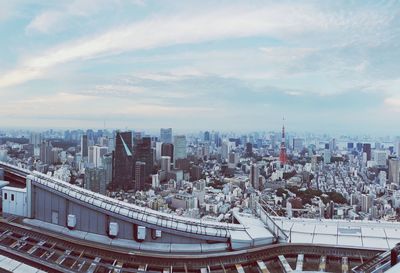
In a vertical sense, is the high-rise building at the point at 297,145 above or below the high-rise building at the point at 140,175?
above

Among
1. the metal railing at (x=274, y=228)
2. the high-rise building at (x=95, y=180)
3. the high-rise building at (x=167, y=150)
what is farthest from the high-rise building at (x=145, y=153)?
the metal railing at (x=274, y=228)

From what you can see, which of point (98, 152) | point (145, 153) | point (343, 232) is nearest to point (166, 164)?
point (145, 153)

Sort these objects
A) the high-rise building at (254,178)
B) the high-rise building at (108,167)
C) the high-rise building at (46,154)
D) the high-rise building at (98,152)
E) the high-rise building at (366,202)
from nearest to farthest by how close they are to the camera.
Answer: the high-rise building at (366,202), the high-rise building at (108,167), the high-rise building at (254,178), the high-rise building at (46,154), the high-rise building at (98,152)

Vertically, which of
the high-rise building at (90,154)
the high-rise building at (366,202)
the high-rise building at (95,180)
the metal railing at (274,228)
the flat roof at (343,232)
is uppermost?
the metal railing at (274,228)

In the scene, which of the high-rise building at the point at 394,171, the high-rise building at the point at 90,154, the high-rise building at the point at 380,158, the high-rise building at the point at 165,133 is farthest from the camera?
the high-rise building at the point at 165,133

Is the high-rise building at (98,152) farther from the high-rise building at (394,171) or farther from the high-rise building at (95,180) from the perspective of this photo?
the high-rise building at (394,171)

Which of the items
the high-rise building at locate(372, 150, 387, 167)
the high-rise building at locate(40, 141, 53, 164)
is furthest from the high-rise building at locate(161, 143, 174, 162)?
the high-rise building at locate(372, 150, 387, 167)

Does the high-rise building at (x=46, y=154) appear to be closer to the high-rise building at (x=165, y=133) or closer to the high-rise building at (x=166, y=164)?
the high-rise building at (x=166, y=164)

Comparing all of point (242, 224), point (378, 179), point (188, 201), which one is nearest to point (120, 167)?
point (188, 201)

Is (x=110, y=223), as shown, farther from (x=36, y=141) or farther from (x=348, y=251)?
(x=36, y=141)

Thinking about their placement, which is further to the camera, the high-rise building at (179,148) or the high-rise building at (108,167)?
the high-rise building at (179,148)
